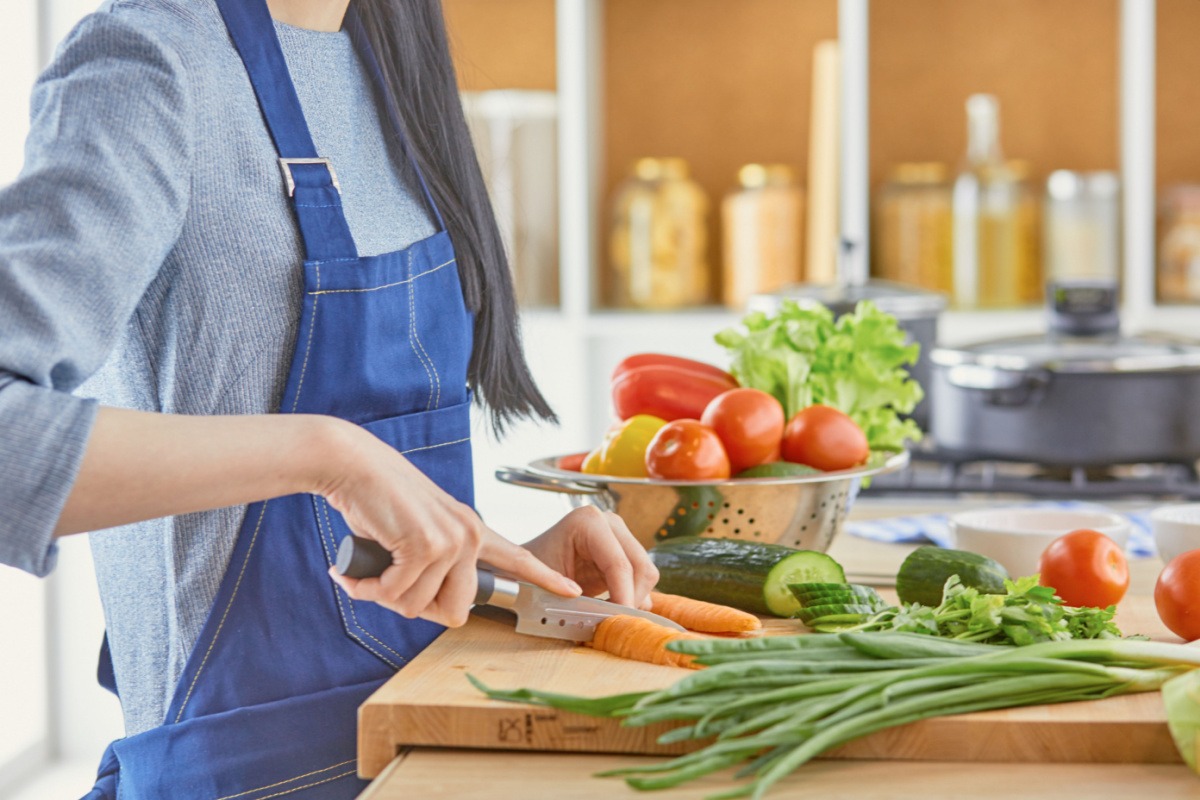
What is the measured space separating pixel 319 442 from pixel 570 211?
8.17 ft

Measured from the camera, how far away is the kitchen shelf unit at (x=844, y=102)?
3238 millimetres

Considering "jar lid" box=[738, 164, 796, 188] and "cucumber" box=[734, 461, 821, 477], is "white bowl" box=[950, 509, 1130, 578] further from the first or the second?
"jar lid" box=[738, 164, 796, 188]

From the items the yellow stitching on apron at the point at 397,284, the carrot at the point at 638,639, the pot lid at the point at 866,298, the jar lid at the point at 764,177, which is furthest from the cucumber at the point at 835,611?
the jar lid at the point at 764,177

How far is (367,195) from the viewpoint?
123 cm

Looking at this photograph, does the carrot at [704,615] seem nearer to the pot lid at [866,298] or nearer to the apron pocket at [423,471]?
the apron pocket at [423,471]

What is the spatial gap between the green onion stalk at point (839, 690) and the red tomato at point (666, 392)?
2.05 feet

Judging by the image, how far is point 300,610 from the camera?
1.10 metres

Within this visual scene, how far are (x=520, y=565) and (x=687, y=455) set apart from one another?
320mm

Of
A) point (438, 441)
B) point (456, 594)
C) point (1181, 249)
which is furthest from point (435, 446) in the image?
point (1181, 249)

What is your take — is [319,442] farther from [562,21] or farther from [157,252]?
[562,21]

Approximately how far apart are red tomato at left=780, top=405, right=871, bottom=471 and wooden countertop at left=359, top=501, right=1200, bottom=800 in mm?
552

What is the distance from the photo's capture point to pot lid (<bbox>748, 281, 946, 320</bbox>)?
8.21 ft

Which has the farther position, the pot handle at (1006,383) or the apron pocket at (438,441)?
the pot handle at (1006,383)

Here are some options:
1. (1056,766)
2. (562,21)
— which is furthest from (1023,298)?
(1056,766)
